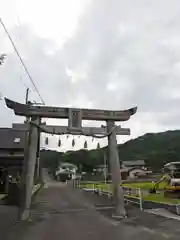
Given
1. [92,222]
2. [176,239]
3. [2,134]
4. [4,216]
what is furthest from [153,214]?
[2,134]

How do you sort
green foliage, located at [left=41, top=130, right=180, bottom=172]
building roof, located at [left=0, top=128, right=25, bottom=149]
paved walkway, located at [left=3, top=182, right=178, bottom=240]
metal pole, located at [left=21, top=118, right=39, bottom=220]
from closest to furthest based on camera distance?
paved walkway, located at [left=3, top=182, right=178, bottom=240] < metal pole, located at [left=21, top=118, right=39, bottom=220] < building roof, located at [left=0, top=128, right=25, bottom=149] < green foliage, located at [left=41, top=130, right=180, bottom=172]

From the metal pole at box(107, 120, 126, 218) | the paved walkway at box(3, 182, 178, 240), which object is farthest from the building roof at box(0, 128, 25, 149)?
the paved walkway at box(3, 182, 178, 240)

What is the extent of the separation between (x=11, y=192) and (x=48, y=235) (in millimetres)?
17383

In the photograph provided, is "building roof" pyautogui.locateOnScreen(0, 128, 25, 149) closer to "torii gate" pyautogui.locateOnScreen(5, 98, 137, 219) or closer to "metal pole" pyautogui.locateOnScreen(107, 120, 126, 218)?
"torii gate" pyautogui.locateOnScreen(5, 98, 137, 219)

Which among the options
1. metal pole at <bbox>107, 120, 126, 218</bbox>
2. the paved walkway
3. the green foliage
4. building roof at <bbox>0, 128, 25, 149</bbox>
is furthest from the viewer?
the green foliage

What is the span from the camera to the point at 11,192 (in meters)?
24.9

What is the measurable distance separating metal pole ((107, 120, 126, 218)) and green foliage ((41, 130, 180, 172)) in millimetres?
53852

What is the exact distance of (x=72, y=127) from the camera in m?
13.0

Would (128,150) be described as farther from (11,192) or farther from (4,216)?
(4,216)

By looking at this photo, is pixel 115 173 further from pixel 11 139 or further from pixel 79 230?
pixel 11 139

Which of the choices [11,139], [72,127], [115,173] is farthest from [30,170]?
[11,139]

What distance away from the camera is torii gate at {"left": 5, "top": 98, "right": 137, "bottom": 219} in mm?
12476

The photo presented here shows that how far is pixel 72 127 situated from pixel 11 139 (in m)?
11.5

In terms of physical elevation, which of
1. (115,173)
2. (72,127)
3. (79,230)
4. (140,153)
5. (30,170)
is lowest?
(79,230)
